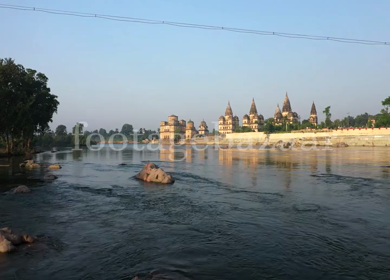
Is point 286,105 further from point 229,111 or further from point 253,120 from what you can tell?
point 229,111

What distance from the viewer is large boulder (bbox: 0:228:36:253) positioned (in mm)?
7328

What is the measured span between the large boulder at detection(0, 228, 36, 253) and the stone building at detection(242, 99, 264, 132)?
170845 millimetres

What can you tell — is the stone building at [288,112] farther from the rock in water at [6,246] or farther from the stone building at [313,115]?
the rock in water at [6,246]

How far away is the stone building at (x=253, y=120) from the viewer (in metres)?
178

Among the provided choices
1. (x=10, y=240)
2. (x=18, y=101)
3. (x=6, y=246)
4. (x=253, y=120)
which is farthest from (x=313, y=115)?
(x=6, y=246)

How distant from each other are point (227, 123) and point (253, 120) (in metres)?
17.5

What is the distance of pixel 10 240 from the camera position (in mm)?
7664

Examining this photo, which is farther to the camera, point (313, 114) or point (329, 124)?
point (313, 114)

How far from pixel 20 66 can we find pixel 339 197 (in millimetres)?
43684

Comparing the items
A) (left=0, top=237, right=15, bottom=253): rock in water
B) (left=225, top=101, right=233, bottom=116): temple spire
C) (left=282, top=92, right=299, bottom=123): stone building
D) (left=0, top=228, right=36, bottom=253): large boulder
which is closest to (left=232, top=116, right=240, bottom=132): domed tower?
(left=225, top=101, right=233, bottom=116): temple spire

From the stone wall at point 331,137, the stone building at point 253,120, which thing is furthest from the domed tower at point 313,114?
the stone wall at point 331,137

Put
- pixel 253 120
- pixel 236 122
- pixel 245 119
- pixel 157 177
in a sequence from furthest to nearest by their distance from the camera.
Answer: pixel 236 122, pixel 245 119, pixel 253 120, pixel 157 177

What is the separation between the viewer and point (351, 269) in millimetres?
6523

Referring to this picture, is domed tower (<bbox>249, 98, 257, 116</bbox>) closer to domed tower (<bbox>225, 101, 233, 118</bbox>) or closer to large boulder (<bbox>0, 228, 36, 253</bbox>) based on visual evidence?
domed tower (<bbox>225, 101, 233, 118</bbox>)
